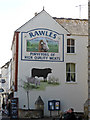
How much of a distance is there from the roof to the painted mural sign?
149 cm

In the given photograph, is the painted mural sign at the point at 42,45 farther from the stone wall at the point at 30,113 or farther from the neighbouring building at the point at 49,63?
the stone wall at the point at 30,113

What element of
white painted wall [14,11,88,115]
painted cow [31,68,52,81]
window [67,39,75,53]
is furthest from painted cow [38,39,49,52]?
window [67,39,75,53]

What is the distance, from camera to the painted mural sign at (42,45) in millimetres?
30922

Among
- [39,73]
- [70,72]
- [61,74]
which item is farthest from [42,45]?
[70,72]

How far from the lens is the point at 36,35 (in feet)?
103

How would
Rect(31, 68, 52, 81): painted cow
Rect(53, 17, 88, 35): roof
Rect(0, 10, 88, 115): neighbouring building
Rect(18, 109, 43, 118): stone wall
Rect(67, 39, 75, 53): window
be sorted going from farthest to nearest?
Rect(53, 17, 88, 35): roof
Rect(67, 39, 75, 53): window
Rect(31, 68, 52, 81): painted cow
Rect(0, 10, 88, 115): neighbouring building
Rect(18, 109, 43, 118): stone wall

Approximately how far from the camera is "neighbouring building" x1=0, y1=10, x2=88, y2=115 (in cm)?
3064

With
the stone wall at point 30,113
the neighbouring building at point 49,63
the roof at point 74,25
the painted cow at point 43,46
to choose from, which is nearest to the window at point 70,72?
the neighbouring building at point 49,63

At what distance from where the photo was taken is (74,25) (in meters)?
33.5

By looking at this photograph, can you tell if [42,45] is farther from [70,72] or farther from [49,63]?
[70,72]

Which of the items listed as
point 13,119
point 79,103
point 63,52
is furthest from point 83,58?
point 13,119

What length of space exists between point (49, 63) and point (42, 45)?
6.16 feet

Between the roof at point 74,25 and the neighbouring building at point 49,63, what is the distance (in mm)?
195

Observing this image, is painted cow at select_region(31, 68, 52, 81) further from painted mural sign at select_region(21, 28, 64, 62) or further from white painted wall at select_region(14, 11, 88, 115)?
painted mural sign at select_region(21, 28, 64, 62)
